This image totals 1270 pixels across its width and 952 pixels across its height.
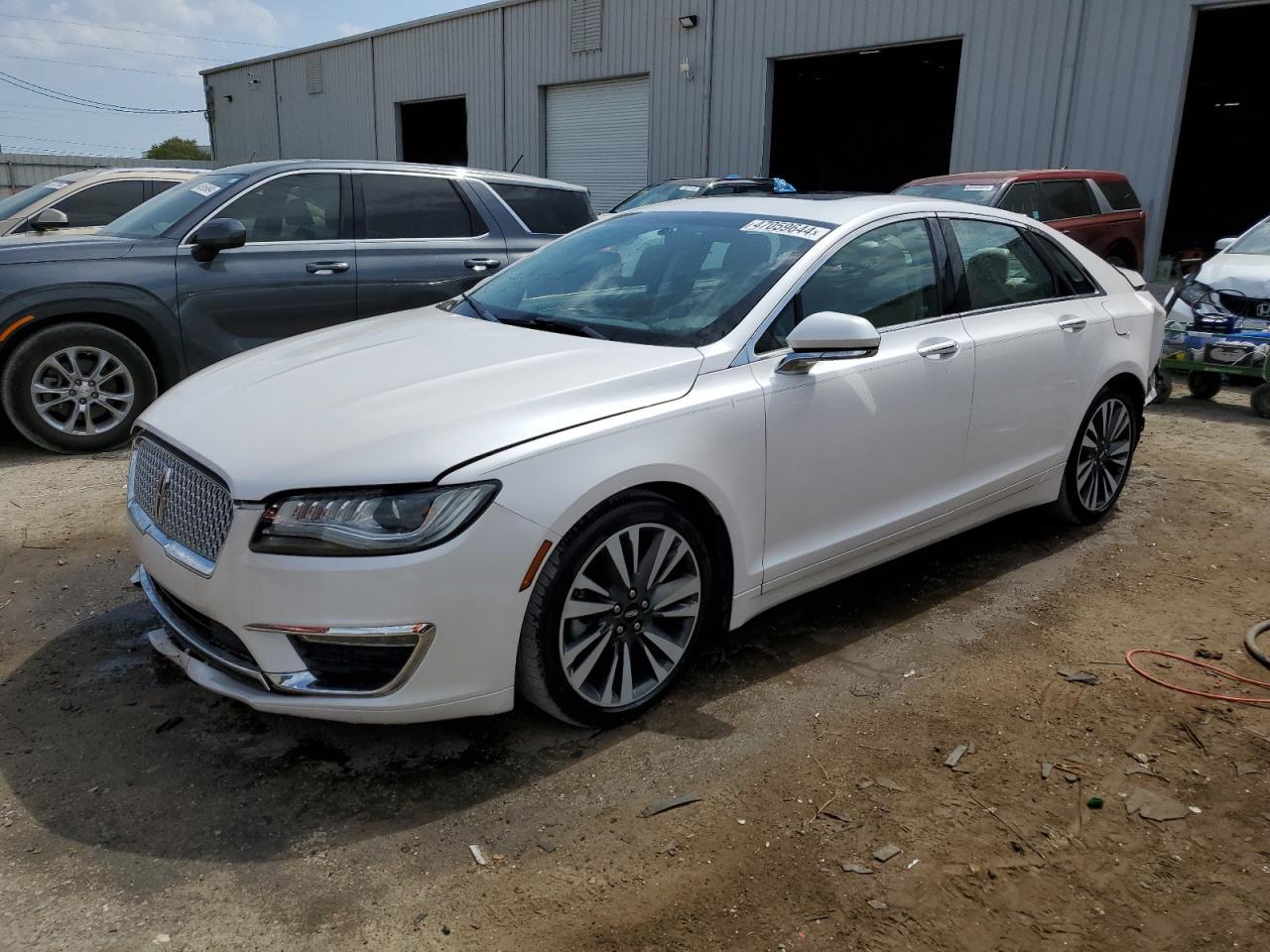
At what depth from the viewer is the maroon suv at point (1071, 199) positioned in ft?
35.3

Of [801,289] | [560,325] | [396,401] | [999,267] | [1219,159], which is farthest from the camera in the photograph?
[1219,159]

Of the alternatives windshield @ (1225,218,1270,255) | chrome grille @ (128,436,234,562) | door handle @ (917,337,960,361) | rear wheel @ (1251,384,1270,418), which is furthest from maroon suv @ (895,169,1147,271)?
chrome grille @ (128,436,234,562)

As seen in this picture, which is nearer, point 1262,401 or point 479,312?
point 479,312

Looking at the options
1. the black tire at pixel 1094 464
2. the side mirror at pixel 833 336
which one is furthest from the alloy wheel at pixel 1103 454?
the side mirror at pixel 833 336

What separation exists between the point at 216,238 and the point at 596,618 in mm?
4365

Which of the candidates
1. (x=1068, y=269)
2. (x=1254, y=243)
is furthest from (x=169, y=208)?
(x=1254, y=243)

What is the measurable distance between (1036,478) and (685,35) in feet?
52.7

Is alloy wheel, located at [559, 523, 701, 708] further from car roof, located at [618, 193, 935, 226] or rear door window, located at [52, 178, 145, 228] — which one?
rear door window, located at [52, 178, 145, 228]

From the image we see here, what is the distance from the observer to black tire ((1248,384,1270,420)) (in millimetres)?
8055

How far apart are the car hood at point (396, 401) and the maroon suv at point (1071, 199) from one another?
810 centimetres

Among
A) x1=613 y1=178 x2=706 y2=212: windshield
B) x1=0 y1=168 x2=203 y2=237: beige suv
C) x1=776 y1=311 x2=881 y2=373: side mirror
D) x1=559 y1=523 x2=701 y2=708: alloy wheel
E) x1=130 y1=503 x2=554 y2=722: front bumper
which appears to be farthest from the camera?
x1=613 y1=178 x2=706 y2=212: windshield

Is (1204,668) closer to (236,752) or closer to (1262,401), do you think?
(236,752)

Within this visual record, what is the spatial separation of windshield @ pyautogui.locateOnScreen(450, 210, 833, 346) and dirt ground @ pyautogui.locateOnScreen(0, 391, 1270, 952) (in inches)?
49.3

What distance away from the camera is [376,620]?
8.75 feet
